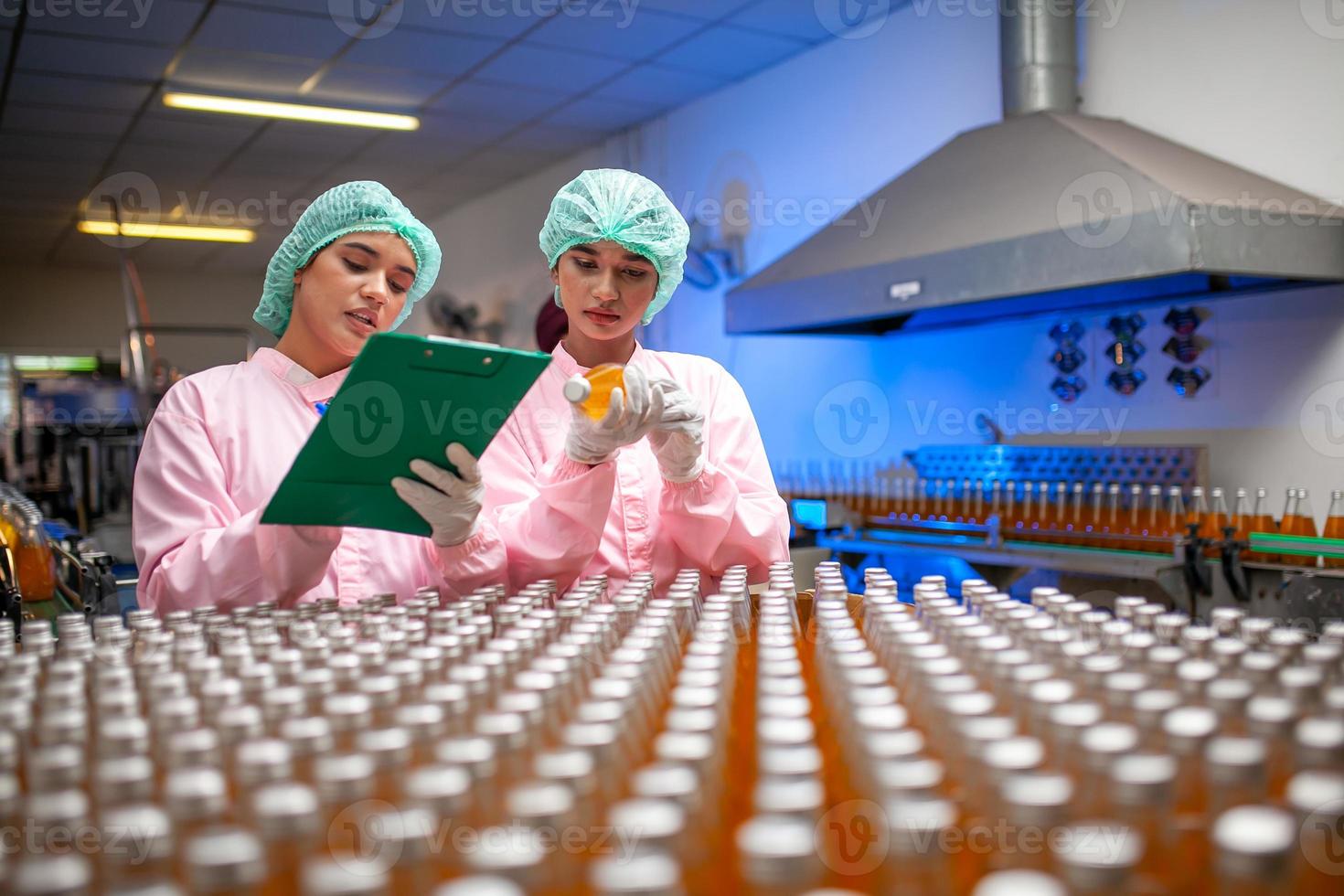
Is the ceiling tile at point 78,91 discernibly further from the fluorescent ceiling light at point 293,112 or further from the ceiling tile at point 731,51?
the ceiling tile at point 731,51

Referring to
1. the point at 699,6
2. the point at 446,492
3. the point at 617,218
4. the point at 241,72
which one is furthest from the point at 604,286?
the point at 241,72

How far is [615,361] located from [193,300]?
862cm

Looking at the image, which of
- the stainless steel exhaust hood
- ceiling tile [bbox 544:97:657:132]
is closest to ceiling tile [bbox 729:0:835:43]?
the stainless steel exhaust hood

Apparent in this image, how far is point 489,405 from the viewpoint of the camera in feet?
3.61

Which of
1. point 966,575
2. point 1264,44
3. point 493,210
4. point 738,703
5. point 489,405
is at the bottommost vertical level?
point 966,575

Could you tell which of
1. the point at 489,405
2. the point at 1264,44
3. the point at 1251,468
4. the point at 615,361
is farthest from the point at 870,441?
the point at 489,405

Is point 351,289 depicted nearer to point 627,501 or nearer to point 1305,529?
point 627,501

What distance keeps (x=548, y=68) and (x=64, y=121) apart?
2.47 metres

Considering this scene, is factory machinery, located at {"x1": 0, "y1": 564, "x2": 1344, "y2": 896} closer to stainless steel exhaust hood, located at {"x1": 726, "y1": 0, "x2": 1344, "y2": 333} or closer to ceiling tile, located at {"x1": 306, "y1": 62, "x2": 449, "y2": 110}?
stainless steel exhaust hood, located at {"x1": 726, "y1": 0, "x2": 1344, "y2": 333}

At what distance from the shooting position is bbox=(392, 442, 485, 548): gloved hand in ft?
3.85

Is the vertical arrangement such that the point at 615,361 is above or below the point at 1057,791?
above

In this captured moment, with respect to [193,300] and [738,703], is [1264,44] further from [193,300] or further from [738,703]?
[193,300]

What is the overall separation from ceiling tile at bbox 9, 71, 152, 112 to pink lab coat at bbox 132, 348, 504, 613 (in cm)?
365

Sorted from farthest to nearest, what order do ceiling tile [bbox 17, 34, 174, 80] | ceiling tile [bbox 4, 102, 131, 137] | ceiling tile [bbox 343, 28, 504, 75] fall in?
1. ceiling tile [bbox 4, 102, 131, 137]
2. ceiling tile [bbox 343, 28, 504, 75]
3. ceiling tile [bbox 17, 34, 174, 80]
